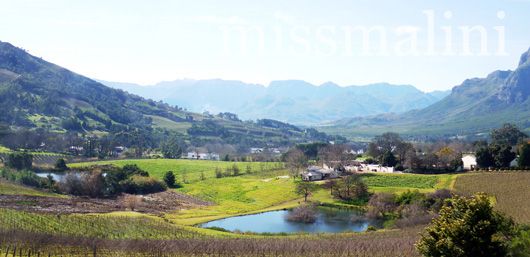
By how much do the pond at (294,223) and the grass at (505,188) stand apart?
1512 centimetres

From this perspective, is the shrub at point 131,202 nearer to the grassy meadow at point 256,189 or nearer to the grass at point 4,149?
the grassy meadow at point 256,189

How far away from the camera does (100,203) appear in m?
73.0

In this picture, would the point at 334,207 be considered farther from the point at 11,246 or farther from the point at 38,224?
the point at 11,246

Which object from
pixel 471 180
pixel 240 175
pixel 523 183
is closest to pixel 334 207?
pixel 471 180

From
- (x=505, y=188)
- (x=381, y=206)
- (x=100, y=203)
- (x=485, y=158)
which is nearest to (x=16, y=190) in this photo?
(x=100, y=203)

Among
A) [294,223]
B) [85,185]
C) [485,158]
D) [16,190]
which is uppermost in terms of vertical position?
[485,158]

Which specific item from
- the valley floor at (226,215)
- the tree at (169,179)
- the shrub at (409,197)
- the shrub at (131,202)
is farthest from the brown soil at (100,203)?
the shrub at (409,197)

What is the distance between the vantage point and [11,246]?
1476 inches

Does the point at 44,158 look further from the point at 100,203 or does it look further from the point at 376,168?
the point at 376,168

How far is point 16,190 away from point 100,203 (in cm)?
1208

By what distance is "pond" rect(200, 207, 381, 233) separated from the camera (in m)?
60.4

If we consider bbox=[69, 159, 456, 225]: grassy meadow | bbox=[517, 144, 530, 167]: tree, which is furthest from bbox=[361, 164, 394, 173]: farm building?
bbox=[517, 144, 530, 167]: tree

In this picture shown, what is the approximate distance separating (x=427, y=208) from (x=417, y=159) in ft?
91.3

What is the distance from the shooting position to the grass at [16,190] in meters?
70.1
